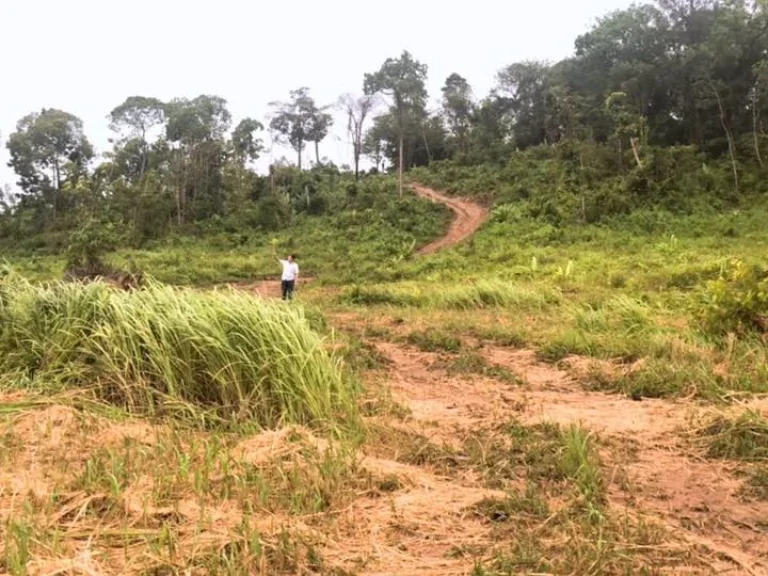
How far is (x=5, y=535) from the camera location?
2273 mm

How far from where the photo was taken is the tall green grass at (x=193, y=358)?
3812mm

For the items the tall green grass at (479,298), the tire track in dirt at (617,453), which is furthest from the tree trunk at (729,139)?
the tire track in dirt at (617,453)

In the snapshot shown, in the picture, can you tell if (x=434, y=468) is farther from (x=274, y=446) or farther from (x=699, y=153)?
(x=699, y=153)

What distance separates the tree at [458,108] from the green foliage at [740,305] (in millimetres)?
37522

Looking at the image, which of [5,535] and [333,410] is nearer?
[5,535]

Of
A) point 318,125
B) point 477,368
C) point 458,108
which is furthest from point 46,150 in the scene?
point 477,368

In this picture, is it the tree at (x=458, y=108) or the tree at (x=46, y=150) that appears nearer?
the tree at (x=46, y=150)

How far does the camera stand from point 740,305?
6094 mm

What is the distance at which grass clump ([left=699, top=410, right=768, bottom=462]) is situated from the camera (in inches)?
130

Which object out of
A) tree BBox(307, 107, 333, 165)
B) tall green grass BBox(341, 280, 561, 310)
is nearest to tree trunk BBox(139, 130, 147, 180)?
tree BBox(307, 107, 333, 165)

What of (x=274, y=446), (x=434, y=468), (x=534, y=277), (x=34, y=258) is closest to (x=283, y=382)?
(x=274, y=446)

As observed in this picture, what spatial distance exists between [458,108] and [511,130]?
5.12 m

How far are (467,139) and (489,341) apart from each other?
37.7m

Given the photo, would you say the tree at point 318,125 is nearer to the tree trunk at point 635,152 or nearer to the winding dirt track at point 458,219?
the winding dirt track at point 458,219
